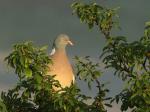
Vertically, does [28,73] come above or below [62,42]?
below

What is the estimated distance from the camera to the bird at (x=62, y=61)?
10.6 meters

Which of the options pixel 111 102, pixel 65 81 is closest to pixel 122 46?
pixel 111 102

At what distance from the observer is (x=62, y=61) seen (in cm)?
1137

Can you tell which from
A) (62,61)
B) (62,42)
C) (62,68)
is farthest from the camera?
(62,42)

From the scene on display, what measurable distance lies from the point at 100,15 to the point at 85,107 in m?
1.50

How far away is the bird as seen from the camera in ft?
34.9

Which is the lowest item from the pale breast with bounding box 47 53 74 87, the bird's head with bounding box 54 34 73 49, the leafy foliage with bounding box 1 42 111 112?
the leafy foliage with bounding box 1 42 111 112

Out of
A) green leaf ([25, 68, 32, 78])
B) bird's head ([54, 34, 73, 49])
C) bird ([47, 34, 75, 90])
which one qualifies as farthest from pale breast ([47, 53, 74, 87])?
green leaf ([25, 68, 32, 78])

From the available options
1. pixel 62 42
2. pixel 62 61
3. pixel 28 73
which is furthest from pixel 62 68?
pixel 28 73

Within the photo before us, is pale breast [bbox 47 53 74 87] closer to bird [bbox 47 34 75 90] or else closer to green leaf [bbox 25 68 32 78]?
bird [bbox 47 34 75 90]

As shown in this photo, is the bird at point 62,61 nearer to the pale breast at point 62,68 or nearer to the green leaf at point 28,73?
the pale breast at point 62,68

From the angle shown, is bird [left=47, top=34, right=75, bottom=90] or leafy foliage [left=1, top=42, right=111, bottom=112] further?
bird [left=47, top=34, right=75, bottom=90]

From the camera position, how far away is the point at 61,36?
465 inches

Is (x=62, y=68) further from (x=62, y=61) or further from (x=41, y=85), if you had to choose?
(x=41, y=85)
